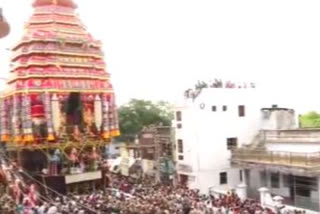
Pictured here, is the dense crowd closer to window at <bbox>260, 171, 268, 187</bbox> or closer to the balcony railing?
the balcony railing

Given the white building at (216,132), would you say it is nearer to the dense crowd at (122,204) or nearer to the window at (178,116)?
the window at (178,116)

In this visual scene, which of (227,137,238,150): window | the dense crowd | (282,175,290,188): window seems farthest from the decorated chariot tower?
(282,175,290,188): window

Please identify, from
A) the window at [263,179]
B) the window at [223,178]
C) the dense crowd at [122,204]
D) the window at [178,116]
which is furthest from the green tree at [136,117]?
the dense crowd at [122,204]

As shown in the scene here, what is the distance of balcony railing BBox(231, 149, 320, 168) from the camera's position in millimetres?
23156

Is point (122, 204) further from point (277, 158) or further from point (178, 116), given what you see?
point (178, 116)

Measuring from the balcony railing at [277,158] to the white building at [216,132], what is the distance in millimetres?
1317

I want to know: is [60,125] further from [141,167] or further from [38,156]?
[141,167]

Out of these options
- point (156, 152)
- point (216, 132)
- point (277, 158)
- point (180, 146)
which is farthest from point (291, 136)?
point (156, 152)

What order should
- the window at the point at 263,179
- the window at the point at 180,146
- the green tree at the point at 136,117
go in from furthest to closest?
the green tree at the point at 136,117
the window at the point at 180,146
the window at the point at 263,179

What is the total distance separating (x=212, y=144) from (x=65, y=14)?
11312 mm

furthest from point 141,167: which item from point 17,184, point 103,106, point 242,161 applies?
point 17,184

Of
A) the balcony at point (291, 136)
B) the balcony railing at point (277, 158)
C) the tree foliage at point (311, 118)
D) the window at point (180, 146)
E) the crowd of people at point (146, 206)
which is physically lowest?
the crowd of people at point (146, 206)

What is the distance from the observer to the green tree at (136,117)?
6091 centimetres

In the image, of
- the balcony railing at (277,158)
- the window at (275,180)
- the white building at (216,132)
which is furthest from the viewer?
the white building at (216,132)
